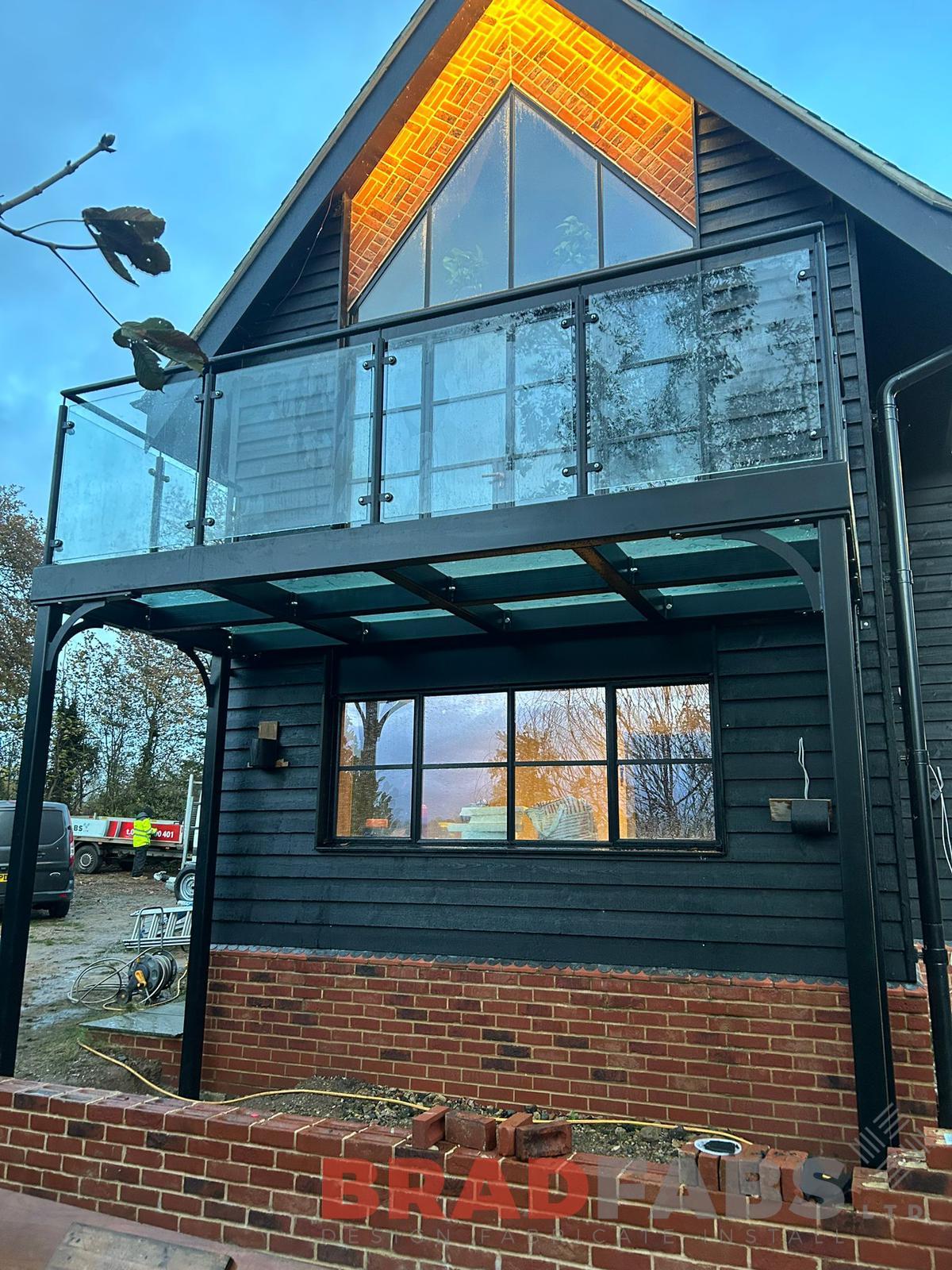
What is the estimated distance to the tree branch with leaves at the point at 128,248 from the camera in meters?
1.85

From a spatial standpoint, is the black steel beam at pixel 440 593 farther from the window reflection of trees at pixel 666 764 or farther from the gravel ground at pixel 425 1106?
the gravel ground at pixel 425 1106

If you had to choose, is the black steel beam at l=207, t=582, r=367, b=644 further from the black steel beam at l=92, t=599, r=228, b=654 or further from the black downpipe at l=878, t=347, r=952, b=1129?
the black downpipe at l=878, t=347, r=952, b=1129

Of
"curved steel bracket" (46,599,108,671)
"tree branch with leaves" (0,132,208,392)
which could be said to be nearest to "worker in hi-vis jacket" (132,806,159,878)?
"curved steel bracket" (46,599,108,671)

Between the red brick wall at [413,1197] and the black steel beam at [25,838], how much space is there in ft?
4.98

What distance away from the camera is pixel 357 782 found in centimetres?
678

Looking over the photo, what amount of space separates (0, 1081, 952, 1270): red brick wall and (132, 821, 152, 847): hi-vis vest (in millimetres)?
16150

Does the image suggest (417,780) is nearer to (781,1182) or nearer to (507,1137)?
(507,1137)

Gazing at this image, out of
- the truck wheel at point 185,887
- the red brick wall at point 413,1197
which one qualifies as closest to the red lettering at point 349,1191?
the red brick wall at point 413,1197

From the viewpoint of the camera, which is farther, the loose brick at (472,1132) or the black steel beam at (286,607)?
the black steel beam at (286,607)

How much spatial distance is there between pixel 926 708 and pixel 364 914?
4.17 m

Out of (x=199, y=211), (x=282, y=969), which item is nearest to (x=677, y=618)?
(x=282, y=969)

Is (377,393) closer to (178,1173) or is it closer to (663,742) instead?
(663,742)

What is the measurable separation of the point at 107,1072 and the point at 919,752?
18.6 feet

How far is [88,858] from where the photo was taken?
19.4m
